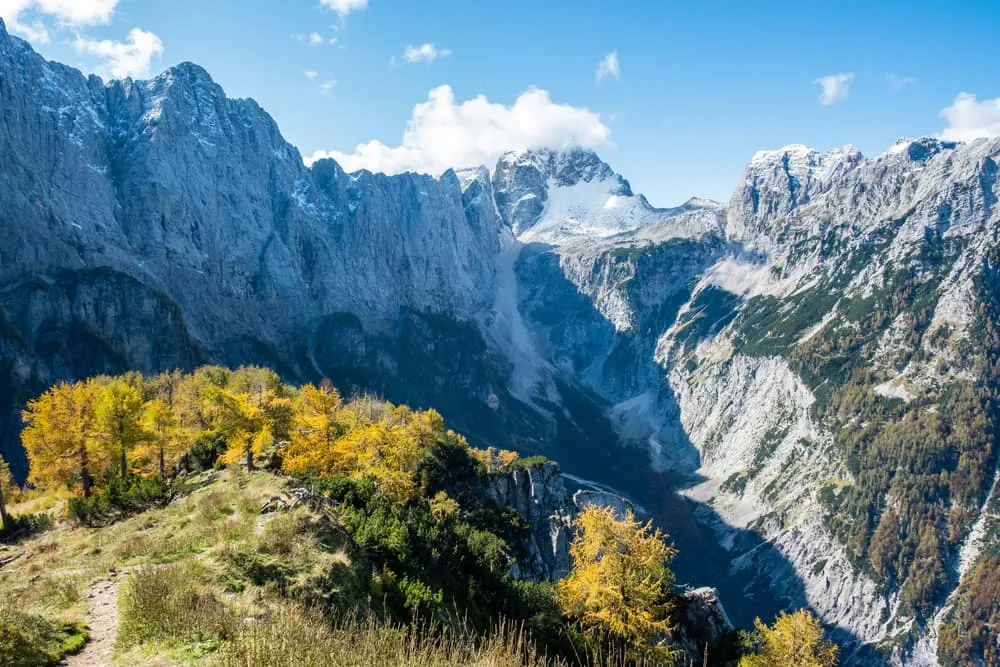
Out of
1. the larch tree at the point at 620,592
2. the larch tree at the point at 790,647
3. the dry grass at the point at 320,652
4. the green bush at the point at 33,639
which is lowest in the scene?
the larch tree at the point at 790,647

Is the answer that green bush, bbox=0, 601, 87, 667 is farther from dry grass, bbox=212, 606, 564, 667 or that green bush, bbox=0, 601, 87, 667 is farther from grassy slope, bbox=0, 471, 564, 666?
dry grass, bbox=212, 606, 564, 667

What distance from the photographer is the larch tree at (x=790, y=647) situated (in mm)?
43775

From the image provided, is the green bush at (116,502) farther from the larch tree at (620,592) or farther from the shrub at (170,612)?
the larch tree at (620,592)

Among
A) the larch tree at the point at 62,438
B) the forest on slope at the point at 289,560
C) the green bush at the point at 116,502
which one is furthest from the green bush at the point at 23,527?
the larch tree at the point at 62,438

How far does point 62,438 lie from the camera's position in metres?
43.8

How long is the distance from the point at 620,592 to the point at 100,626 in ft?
91.5

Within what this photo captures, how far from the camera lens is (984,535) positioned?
539ft

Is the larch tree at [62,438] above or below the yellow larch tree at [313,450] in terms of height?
above

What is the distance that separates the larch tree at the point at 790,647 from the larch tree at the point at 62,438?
173 feet

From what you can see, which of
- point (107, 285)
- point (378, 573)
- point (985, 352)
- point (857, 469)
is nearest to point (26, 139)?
point (107, 285)

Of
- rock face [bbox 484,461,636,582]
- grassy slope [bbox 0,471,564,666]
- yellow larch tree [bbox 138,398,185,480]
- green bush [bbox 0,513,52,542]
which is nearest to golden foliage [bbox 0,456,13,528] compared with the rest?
yellow larch tree [bbox 138,398,185,480]

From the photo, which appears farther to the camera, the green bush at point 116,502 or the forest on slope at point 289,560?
the green bush at point 116,502

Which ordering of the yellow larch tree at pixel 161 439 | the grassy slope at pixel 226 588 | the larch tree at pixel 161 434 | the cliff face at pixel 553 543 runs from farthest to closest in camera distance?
the yellow larch tree at pixel 161 439 → the larch tree at pixel 161 434 → the cliff face at pixel 553 543 → the grassy slope at pixel 226 588

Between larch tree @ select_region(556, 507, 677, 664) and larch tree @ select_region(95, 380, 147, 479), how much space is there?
3508 centimetres
